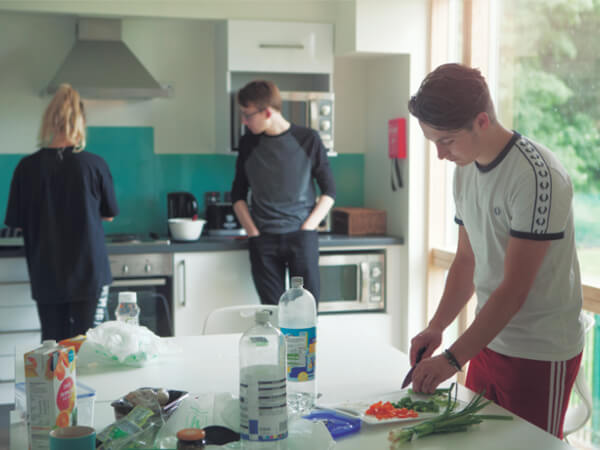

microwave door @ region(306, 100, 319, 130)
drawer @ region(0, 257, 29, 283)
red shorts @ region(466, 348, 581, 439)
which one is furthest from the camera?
microwave door @ region(306, 100, 319, 130)

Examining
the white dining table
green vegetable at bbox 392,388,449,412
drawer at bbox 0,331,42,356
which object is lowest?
drawer at bbox 0,331,42,356

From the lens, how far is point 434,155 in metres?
3.87

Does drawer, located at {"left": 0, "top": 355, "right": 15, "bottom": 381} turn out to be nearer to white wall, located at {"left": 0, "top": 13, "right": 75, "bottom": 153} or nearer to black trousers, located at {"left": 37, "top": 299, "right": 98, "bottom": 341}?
black trousers, located at {"left": 37, "top": 299, "right": 98, "bottom": 341}

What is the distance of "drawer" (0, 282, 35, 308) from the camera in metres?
3.51

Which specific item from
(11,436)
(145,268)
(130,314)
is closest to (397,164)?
(145,268)

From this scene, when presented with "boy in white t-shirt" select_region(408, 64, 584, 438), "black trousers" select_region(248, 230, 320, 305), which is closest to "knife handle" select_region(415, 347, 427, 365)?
"boy in white t-shirt" select_region(408, 64, 584, 438)

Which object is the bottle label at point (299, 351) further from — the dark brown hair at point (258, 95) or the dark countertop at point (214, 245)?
the dark countertop at point (214, 245)

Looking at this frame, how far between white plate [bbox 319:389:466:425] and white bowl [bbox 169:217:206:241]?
7.62 ft

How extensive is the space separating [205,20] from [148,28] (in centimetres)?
37

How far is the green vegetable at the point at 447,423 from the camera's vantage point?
1361 millimetres

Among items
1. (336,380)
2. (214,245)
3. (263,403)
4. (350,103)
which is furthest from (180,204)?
(263,403)

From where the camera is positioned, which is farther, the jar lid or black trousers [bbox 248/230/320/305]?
black trousers [bbox 248/230/320/305]

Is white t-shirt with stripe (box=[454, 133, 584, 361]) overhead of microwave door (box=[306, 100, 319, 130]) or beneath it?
beneath

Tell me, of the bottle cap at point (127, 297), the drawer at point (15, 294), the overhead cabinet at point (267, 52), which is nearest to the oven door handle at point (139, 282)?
the drawer at point (15, 294)
